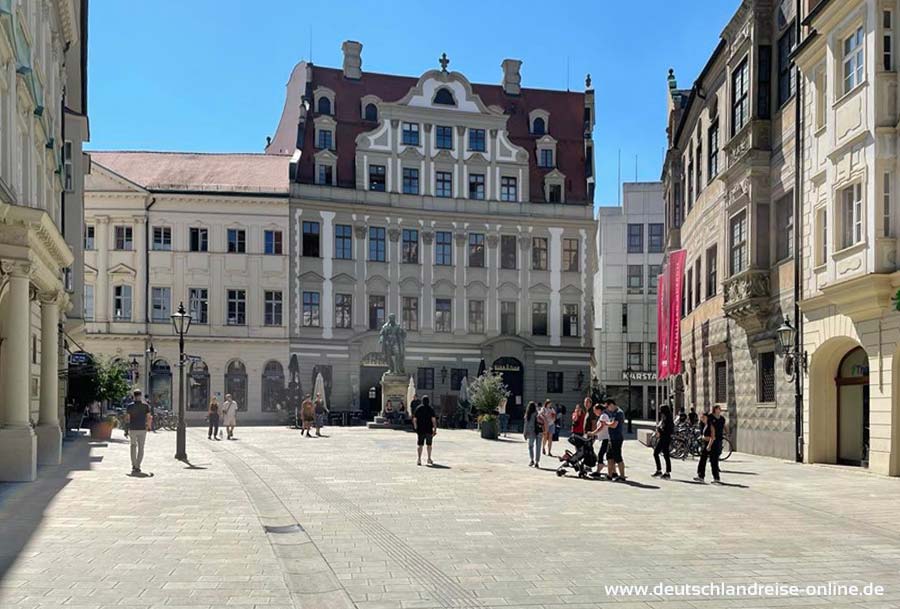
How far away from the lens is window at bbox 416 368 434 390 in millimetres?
58875

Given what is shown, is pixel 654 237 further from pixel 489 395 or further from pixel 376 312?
pixel 489 395

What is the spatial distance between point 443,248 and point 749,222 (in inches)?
1322

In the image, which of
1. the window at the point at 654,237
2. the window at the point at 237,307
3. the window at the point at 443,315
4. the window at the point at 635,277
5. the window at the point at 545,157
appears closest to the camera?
the window at the point at 237,307

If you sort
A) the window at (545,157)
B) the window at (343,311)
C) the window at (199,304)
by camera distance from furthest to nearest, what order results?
the window at (545,157), the window at (343,311), the window at (199,304)

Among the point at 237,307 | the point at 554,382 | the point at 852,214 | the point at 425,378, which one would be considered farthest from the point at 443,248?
the point at 852,214

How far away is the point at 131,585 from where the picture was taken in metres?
8.76

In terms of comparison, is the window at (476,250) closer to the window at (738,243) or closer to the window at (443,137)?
the window at (443,137)

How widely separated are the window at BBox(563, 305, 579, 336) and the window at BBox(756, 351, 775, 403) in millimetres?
33572

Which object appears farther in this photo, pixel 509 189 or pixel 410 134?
pixel 509 189

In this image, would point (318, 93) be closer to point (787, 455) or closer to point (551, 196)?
point (551, 196)

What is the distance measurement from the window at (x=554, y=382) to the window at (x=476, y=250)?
8.10 m

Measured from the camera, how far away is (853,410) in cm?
2411

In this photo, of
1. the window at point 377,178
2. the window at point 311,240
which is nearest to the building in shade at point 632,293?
the window at point 377,178

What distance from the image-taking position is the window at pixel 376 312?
193ft
